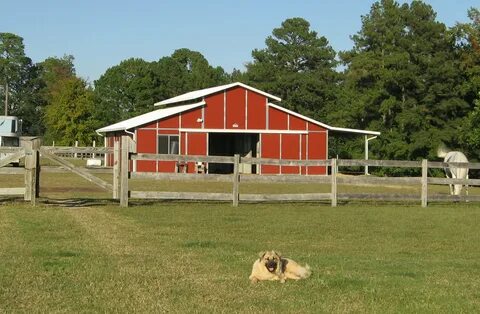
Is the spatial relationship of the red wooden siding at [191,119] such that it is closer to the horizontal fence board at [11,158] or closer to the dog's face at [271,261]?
the horizontal fence board at [11,158]

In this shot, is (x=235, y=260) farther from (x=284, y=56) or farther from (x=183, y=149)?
(x=284, y=56)

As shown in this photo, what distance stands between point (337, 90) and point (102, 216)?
6336 centimetres

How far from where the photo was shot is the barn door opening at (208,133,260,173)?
141 feet

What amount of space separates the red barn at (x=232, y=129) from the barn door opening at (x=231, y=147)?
1.53ft

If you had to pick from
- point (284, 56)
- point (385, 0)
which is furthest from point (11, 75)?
point (385, 0)

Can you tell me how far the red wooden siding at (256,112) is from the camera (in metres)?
40.8

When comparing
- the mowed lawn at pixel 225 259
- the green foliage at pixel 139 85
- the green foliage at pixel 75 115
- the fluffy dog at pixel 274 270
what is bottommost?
the mowed lawn at pixel 225 259

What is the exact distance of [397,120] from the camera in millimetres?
49469

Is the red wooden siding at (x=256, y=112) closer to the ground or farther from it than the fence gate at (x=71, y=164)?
farther from it

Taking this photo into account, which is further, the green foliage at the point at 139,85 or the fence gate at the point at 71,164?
the green foliage at the point at 139,85

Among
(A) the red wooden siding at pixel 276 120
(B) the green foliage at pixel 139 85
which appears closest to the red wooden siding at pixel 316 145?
(A) the red wooden siding at pixel 276 120

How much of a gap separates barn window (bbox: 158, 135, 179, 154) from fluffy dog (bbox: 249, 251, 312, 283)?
106 feet

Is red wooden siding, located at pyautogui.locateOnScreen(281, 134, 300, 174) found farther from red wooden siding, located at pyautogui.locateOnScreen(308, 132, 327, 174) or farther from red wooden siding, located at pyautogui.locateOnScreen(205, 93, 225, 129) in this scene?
red wooden siding, located at pyautogui.locateOnScreen(205, 93, 225, 129)

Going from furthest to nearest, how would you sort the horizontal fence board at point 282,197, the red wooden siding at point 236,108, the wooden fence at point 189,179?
the red wooden siding at point 236,108 < the horizontal fence board at point 282,197 < the wooden fence at point 189,179
